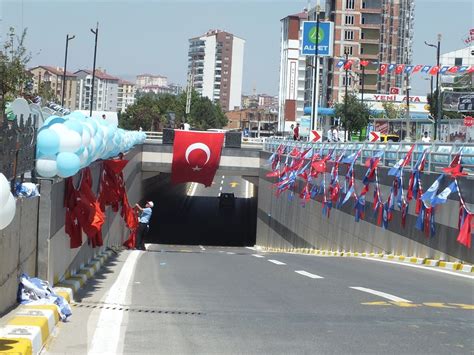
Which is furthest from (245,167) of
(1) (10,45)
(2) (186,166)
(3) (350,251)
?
(3) (350,251)

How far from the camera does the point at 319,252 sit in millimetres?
36750

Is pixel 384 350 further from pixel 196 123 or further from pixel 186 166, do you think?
pixel 196 123

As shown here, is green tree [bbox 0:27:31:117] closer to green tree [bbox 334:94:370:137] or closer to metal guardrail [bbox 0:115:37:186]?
metal guardrail [bbox 0:115:37:186]

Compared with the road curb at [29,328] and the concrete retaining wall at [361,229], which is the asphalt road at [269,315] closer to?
the road curb at [29,328]

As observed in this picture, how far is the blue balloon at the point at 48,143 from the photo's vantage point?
1175cm

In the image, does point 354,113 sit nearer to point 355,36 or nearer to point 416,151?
point 355,36

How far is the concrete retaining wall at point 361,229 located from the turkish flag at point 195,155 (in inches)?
141

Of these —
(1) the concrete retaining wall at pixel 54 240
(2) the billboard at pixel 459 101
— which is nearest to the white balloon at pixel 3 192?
(1) the concrete retaining wall at pixel 54 240

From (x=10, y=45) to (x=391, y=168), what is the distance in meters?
24.8

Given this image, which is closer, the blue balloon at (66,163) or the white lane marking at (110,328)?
the white lane marking at (110,328)

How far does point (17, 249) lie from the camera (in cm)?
964

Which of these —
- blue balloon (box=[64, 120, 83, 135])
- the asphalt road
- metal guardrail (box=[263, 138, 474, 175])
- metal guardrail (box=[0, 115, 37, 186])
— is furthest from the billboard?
metal guardrail (box=[0, 115, 37, 186])

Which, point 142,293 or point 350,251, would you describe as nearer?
point 142,293

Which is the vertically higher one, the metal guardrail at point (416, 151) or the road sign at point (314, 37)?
the road sign at point (314, 37)
